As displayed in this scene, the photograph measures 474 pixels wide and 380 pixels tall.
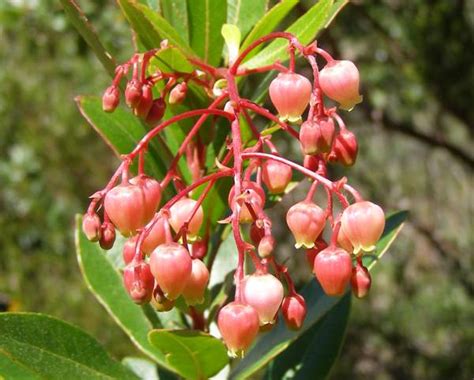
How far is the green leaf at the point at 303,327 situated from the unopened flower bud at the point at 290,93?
282 millimetres

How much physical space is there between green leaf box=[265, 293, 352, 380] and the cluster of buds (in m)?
0.35

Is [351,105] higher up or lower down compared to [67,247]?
higher up

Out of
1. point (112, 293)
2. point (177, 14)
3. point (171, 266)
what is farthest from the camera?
point (112, 293)

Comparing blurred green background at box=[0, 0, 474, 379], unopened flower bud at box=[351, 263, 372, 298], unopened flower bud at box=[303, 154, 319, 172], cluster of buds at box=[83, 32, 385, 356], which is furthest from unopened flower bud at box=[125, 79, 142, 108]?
blurred green background at box=[0, 0, 474, 379]

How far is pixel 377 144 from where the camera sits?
4.61m

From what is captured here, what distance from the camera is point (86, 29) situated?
0.98 metres

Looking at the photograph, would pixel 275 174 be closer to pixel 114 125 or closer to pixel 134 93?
pixel 134 93

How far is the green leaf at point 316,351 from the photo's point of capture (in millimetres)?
1272

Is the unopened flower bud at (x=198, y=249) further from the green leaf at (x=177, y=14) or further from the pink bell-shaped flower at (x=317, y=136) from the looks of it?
the green leaf at (x=177, y=14)

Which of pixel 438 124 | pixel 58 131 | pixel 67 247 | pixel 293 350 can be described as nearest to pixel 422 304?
pixel 438 124

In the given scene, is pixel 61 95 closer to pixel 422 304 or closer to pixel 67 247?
pixel 67 247

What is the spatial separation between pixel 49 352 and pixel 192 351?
0.56ft

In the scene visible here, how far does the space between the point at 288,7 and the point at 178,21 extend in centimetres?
17

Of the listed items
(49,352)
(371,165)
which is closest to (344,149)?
(49,352)
